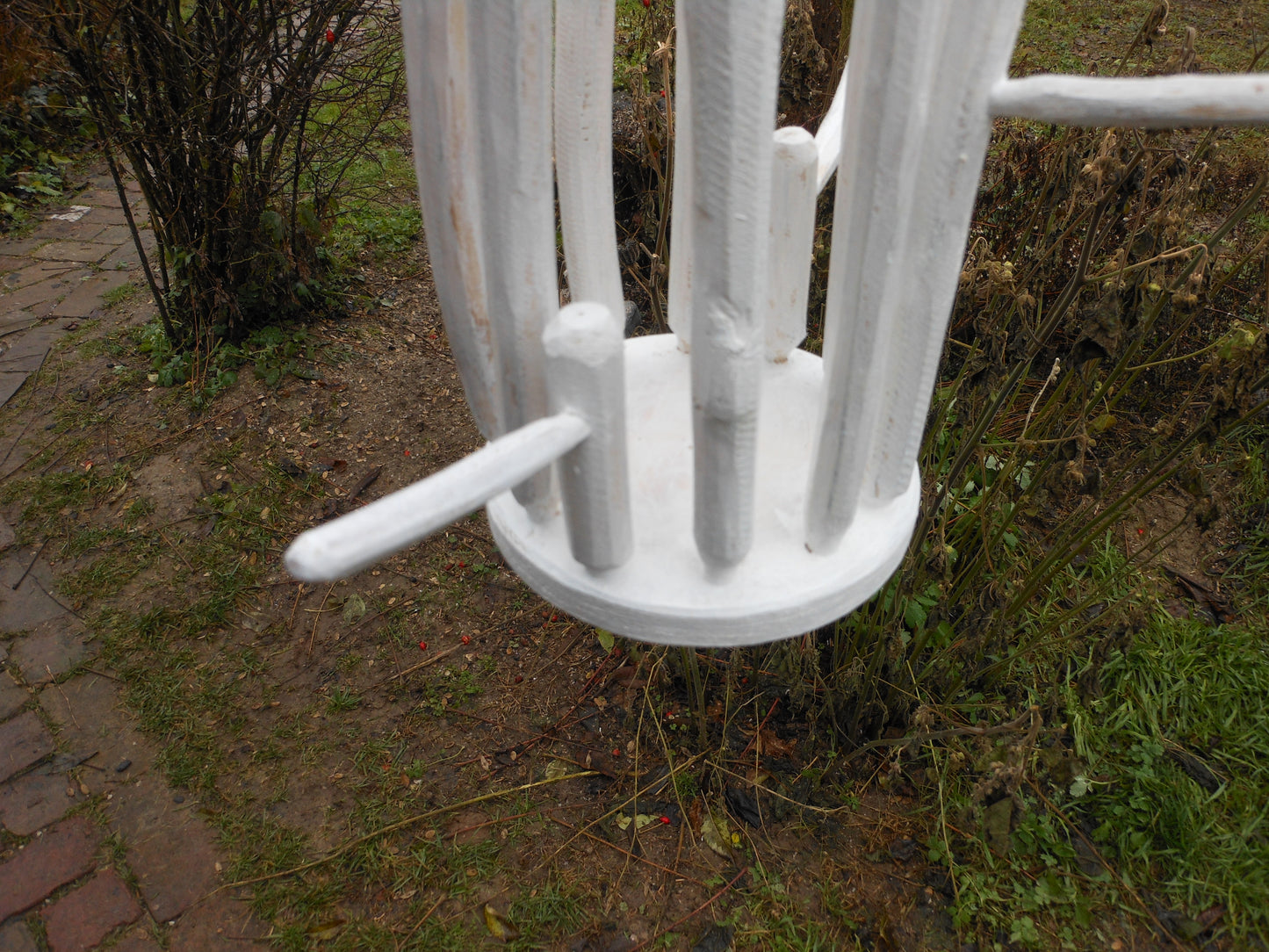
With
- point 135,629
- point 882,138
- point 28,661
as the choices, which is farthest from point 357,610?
point 882,138

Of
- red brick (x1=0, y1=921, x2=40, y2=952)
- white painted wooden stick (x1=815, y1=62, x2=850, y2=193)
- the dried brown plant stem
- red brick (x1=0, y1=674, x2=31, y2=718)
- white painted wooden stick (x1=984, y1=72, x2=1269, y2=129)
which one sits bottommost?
red brick (x1=0, y1=921, x2=40, y2=952)

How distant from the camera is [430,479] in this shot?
2.02 feet

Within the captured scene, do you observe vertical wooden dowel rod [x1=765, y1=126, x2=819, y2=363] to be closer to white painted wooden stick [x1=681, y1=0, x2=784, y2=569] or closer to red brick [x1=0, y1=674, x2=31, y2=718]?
white painted wooden stick [x1=681, y1=0, x2=784, y2=569]

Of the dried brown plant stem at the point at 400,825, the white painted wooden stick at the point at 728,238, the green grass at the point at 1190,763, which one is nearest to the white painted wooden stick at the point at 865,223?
the white painted wooden stick at the point at 728,238

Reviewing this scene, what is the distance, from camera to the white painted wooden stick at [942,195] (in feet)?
2.30

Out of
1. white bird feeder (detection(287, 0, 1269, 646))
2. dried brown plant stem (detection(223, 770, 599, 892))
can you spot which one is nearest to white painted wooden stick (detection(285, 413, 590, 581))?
white bird feeder (detection(287, 0, 1269, 646))

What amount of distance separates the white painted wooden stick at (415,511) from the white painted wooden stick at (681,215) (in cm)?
41

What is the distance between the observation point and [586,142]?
99 centimetres

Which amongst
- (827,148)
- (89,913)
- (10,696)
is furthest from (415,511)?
(10,696)

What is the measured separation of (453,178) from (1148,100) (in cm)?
62

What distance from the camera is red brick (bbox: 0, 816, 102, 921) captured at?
176 cm

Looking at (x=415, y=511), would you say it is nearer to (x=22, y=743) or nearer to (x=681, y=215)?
(x=681, y=215)

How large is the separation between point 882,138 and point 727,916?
162cm

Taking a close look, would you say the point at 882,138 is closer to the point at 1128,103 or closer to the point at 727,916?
the point at 1128,103
